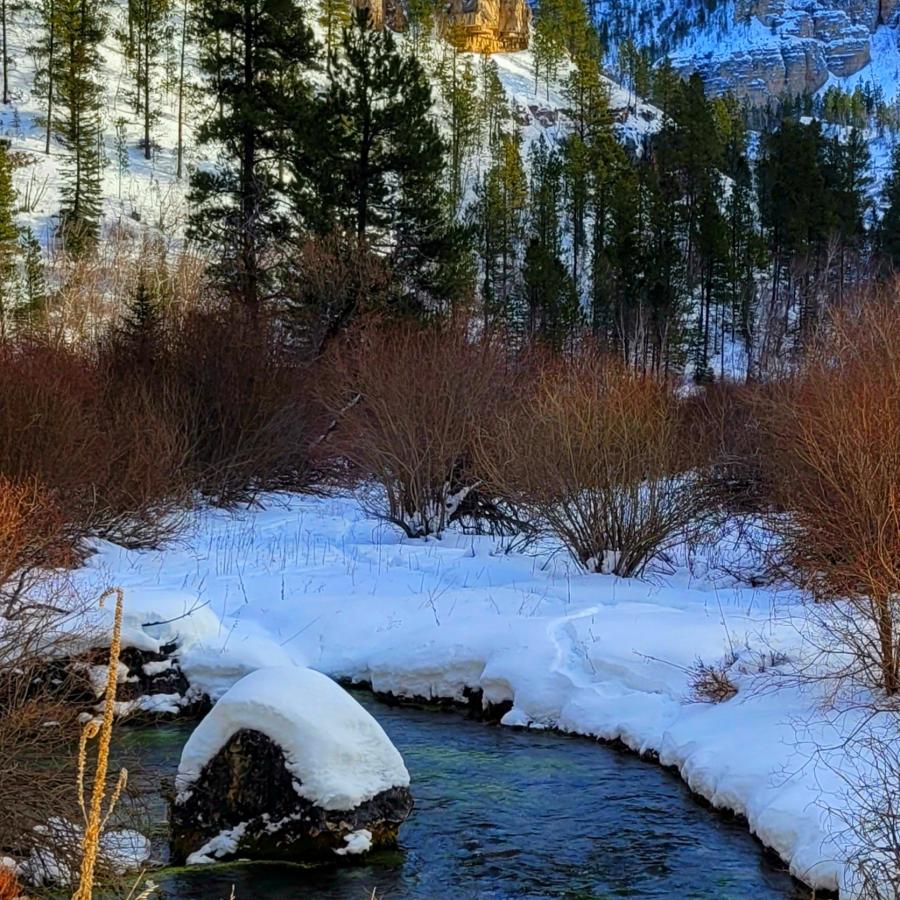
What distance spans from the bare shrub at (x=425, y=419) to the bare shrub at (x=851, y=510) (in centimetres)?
620

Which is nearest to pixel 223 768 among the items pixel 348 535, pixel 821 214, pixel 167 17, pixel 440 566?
pixel 440 566

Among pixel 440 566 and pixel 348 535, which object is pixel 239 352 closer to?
pixel 348 535

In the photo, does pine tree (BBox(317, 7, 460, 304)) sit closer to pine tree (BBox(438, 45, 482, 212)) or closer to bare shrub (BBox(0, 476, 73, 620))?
bare shrub (BBox(0, 476, 73, 620))

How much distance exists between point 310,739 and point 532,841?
1.69m

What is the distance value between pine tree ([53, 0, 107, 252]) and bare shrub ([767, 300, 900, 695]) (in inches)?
1548

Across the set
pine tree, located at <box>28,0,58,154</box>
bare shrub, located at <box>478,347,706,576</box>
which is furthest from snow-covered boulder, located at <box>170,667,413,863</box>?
pine tree, located at <box>28,0,58,154</box>

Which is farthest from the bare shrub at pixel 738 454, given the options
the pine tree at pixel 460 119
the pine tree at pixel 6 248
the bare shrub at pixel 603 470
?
the pine tree at pixel 460 119

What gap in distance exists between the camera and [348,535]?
18219 millimetres

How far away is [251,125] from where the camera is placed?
2869 centimetres

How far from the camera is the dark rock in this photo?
7.17 m

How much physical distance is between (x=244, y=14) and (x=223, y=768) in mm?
26225

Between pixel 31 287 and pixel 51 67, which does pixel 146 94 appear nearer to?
pixel 51 67

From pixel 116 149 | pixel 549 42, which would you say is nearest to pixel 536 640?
pixel 116 149

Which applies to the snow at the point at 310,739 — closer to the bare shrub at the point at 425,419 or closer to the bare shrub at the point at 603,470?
the bare shrub at the point at 603,470
